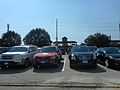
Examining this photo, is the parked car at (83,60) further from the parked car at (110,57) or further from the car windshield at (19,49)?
the car windshield at (19,49)

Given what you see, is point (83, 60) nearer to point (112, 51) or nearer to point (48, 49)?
point (112, 51)

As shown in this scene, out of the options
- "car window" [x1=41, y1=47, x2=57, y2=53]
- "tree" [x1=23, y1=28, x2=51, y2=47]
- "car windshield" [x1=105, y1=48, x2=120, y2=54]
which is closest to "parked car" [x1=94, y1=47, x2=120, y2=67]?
"car windshield" [x1=105, y1=48, x2=120, y2=54]

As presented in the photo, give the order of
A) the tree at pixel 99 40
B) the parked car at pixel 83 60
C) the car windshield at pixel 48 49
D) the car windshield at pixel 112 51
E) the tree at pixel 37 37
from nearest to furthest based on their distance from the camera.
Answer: the parked car at pixel 83 60 → the car windshield at pixel 112 51 → the car windshield at pixel 48 49 → the tree at pixel 99 40 → the tree at pixel 37 37

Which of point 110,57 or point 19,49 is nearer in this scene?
point 110,57

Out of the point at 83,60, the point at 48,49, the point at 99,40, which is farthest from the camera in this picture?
the point at 99,40

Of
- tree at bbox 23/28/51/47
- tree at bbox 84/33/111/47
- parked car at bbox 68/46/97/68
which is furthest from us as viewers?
tree at bbox 23/28/51/47

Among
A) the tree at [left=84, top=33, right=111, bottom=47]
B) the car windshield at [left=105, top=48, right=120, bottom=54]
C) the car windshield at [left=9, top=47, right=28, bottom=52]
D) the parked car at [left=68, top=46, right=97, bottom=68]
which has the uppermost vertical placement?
the tree at [left=84, top=33, right=111, bottom=47]

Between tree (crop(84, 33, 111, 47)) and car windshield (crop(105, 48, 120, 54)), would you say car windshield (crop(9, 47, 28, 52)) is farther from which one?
tree (crop(84, 33, 111, 47))

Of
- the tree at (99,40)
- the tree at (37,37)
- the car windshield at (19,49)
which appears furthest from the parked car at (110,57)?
the tree at (37,37)

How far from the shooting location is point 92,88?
11.4 meters

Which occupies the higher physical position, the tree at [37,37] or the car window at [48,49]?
the tree at [37,37]

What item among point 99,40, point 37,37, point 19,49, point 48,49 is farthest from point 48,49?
point 99,40

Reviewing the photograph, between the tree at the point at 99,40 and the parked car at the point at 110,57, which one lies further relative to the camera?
the tree at the point at 99,40

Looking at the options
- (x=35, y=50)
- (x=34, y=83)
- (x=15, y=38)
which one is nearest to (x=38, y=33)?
(x=15, y=38)
